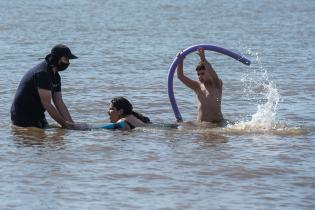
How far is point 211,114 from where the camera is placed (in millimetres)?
13188

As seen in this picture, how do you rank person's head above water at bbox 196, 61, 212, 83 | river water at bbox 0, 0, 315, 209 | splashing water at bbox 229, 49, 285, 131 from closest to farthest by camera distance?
river water at bbox 0, 0, 315, 209
splashing water at bbox 229, 49, 285, 131
person's head above water at bbox 196, 61, 212, 83

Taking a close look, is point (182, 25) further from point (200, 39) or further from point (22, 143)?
point (22, 143)

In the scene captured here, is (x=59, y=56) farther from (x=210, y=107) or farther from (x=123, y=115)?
(x=210, y=107)

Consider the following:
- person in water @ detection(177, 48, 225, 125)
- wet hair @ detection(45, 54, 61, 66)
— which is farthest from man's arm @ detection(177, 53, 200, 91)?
wet hair @ detection(45, 54, 61, 66)

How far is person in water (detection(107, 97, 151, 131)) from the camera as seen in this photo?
12469 millimetres

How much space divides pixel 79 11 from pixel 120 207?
3561cm

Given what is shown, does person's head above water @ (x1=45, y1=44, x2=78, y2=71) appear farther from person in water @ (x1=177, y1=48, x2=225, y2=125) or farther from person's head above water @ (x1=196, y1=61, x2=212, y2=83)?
person's head above water @ (x1=196, y1=61, x2=212, y2=83)

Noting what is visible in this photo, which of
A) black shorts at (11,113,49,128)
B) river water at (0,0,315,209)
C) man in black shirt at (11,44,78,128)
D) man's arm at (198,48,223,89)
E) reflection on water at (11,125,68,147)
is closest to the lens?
river water at (0,0,315,209)

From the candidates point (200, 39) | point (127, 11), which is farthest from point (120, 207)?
point (127, 11)

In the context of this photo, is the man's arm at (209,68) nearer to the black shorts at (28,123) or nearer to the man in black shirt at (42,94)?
the man in black shirt at (42,94)

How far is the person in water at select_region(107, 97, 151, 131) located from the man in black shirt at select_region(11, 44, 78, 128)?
578mm

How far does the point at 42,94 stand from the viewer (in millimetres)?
11961

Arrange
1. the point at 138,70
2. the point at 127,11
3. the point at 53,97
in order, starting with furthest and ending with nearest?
the point at 127,11 < the point at 138,70 < the point at 53,97

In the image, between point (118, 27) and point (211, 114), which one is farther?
point (118, 27)
